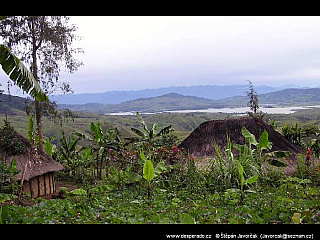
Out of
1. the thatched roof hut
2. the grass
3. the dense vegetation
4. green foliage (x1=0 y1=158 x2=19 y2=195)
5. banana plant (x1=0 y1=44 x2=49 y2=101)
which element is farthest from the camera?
the thatched roof hut

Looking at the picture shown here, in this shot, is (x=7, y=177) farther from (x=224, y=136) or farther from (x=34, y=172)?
(x=224, y=136)

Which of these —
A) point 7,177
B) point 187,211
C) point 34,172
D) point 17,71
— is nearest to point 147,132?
point 34,172

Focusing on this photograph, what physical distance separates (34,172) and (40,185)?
1.97 feet

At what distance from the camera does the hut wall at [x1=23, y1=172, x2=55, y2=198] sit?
7791 mm

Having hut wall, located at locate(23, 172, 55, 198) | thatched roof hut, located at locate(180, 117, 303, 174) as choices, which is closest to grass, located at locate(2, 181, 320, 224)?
thatched roof hut, located at locate(180, 117, 303, 174)

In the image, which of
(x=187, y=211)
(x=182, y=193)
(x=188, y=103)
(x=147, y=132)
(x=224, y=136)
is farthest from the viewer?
(x=188, y=103)

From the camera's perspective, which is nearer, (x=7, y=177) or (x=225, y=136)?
(x=7, y=177)

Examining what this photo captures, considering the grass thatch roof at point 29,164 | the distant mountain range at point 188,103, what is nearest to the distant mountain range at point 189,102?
the distant mountain range at point 188,103

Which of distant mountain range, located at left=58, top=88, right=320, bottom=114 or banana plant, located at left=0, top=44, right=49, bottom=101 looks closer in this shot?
banana plant, located at left=0, top=44, right=49, bottom=101

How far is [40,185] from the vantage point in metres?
8.28

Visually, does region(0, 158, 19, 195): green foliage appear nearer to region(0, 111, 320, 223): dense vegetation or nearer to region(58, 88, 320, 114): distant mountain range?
region(0, 111, 320, 223): dense vegetation

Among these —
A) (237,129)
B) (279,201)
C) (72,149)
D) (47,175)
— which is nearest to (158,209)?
(279,201)

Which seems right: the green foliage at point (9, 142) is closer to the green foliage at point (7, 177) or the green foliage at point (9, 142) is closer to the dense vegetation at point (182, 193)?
the green foliage at point (7, 177)
